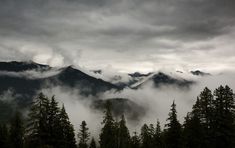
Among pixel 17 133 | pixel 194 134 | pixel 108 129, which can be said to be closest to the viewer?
pixel 194 134

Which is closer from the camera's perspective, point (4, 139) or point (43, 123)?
point (43, 123)

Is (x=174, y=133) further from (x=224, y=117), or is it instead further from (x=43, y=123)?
(x=43, y=123)

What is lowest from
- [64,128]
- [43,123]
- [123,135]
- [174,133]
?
[174,133]

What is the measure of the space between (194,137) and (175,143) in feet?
10.2

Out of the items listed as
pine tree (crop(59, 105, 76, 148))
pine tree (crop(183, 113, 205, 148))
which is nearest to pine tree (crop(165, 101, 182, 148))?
pine tree (crop(183, 113, 205, 148))

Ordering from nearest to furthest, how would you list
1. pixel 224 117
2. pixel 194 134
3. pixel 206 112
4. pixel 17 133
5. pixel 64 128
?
1. pixel 224 117
2. pixel 206 112
3. pixel 194 134
4. pixel 64 128
5. pixel 17 133

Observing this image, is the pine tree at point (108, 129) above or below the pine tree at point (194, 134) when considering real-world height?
above

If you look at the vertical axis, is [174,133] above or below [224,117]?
below

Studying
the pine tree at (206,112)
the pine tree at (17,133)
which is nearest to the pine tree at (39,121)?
the pine tree at (206,112)

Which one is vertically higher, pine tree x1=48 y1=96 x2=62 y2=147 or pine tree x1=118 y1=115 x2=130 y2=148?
pine tree x1=118 y1=115 x2=130 y2=148

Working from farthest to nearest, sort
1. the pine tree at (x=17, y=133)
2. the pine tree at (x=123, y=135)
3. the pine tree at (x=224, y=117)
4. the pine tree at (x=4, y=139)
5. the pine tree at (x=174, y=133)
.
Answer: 1. the pine tree at (x=123, y=135)
2. the pine tree at (x=17, y=133)
3. the pine tree at (x=4, y=139)
4. the pine tree at (x=174, y=133)
5. the pine tree at (x=224, y=117)

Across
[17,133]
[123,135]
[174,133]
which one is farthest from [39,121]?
[123,135]

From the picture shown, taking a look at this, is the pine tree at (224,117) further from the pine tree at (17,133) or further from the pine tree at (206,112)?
the pine tree at (17,133)

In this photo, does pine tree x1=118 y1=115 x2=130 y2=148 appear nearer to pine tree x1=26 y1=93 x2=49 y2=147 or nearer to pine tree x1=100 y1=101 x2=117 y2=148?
pine tree x1=100 y1=101 x2=117 y2=148
